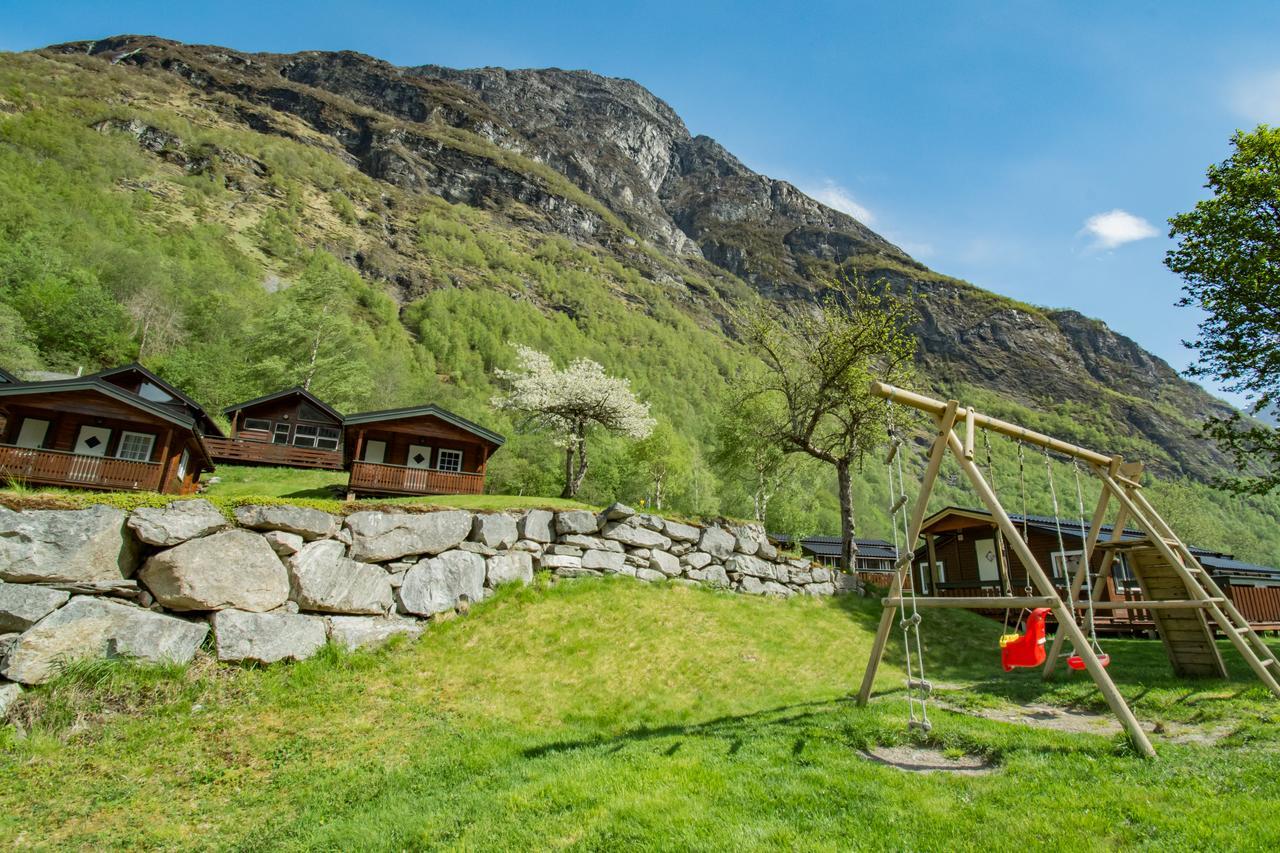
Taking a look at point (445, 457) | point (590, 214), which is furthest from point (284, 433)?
point (590, 214)

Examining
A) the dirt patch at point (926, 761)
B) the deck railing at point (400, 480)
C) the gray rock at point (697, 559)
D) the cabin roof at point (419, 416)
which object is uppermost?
the cabin roof at point (419, 416)

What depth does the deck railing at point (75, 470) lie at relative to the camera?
1902cm

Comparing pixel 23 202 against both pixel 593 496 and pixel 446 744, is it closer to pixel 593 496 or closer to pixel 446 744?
pixel 593 496

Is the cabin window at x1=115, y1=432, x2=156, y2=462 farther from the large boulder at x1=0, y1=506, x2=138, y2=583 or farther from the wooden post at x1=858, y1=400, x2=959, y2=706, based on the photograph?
the wooden post at x1=858, y1=400, x2=959, y2=706

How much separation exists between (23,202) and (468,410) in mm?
50117

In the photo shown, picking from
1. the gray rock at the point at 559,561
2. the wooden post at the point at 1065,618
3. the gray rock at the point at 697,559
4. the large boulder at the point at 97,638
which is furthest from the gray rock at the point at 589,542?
the wooden post at the point at 1065,618

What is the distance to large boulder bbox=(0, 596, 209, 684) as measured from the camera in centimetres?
724

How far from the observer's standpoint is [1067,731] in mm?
6570

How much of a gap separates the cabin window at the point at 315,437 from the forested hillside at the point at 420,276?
327 inches

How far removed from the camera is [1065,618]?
6.10 metres

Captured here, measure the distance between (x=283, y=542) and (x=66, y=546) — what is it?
2643 mm

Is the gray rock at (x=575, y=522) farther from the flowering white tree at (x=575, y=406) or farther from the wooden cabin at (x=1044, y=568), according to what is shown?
the wooden cabin at (x=1044, y=568)

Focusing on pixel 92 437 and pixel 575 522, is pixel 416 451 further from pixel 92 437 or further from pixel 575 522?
pixel 575 522

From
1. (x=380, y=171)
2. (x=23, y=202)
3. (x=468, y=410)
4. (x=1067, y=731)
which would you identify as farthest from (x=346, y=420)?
(x=380, y=171)
